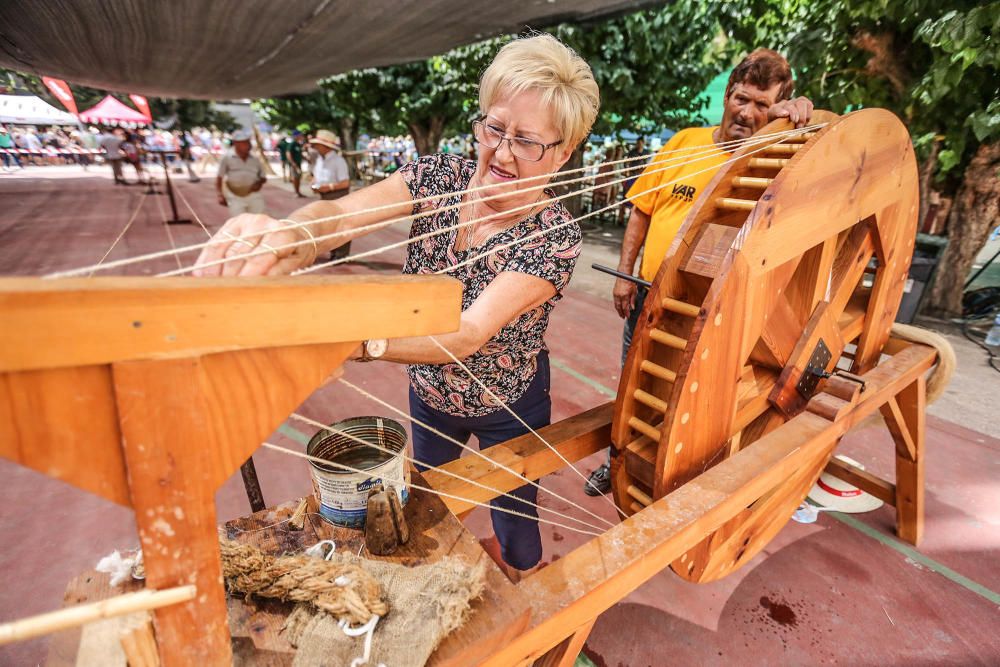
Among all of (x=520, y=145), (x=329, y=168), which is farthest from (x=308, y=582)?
(x=329, y=168)

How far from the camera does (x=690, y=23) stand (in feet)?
21.9

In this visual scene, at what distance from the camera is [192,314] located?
45 centimetres

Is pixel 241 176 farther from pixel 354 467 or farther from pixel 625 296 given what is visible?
pixel 354 467

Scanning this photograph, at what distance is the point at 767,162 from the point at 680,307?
0.54 m

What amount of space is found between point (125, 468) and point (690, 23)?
8.29 m

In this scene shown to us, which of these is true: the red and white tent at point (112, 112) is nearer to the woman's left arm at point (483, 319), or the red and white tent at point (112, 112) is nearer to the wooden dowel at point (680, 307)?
the woman's left arm at point (483, 319)

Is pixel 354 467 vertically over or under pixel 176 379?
under

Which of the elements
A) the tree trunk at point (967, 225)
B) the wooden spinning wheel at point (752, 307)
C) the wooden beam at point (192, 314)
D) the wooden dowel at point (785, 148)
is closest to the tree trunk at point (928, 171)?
the tree trunk at point (967, 225)

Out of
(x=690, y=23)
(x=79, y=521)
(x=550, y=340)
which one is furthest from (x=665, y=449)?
(x=690, y=23)

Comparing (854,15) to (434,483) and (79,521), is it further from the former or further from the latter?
(79,521)

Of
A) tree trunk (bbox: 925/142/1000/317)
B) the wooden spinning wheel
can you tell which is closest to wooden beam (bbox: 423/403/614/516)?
the wooden spinning wheel

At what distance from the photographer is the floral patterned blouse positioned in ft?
4.18

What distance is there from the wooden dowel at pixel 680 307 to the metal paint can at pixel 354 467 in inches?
33.5

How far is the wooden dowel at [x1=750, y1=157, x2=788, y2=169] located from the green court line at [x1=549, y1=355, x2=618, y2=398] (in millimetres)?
2659
